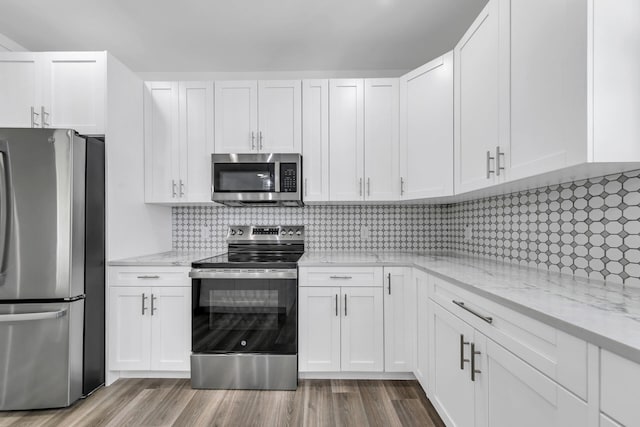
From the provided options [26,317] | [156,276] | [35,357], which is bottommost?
[35,357]

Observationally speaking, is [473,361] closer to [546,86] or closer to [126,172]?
[546,86]

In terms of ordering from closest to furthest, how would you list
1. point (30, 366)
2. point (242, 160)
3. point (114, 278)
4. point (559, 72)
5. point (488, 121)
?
1. point (559, 72)
2. point (488, 121)
3. point (30, 366)
4. point (114, 278)
5. point (242, 160)

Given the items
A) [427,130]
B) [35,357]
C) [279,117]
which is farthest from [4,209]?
[427,130]

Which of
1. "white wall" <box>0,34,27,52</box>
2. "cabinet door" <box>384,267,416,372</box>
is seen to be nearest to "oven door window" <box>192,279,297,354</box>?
"cabinet door" <box>384,267,416,372</box>

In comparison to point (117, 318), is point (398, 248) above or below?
above

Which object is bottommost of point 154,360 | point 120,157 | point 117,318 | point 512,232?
point 154,360

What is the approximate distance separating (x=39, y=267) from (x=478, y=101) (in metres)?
2.74

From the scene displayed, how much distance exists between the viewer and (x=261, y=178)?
8.05 feet

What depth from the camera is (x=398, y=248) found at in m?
2.88

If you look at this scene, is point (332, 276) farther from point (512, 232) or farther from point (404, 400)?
point (512, 232)

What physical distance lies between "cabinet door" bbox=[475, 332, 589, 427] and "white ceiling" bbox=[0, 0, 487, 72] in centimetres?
211

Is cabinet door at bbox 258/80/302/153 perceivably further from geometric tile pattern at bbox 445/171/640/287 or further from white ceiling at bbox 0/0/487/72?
geometric tile pattern at bbox 445/171/640/287

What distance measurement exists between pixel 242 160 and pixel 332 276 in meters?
1.14

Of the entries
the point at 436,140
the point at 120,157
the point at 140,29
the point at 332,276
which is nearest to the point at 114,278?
the point at 120,157
